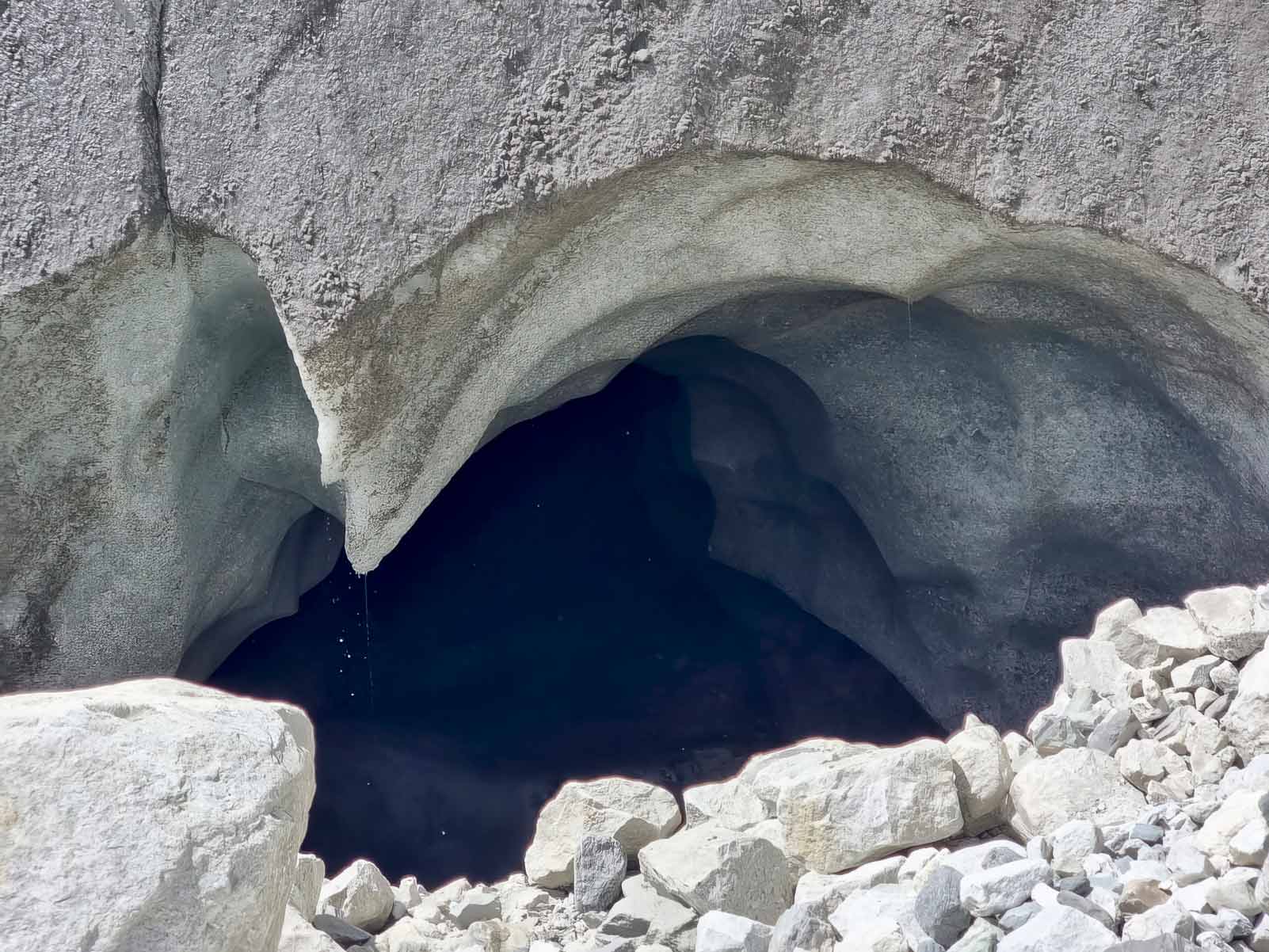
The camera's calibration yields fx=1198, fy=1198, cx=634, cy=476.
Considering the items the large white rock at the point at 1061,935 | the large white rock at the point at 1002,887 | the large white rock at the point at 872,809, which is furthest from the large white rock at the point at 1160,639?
the large white rock at the point at 1061,935

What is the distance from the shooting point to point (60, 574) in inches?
111

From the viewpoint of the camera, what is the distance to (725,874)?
218 centimetres

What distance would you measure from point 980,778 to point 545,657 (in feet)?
6.93

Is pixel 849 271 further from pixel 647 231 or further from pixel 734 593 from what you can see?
pixel 734 593

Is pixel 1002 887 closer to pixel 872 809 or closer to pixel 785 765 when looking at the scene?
pixel 872 809

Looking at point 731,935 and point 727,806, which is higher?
point 731,935

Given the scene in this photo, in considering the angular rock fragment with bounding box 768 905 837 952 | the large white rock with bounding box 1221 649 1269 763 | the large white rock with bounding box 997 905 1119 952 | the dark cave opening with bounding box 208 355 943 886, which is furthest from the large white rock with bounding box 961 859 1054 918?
the dark cave opening with bounding box 208 355 943 886

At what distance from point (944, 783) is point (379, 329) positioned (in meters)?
1.43

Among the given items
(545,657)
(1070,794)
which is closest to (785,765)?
(1070,794)

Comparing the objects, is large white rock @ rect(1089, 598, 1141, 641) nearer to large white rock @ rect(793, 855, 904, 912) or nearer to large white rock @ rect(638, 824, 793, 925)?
large white rock @ rect(793, 855, 904, 912)

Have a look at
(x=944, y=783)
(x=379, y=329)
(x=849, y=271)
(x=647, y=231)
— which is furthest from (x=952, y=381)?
(x=379, y=329)

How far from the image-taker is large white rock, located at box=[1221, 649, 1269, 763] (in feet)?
7.27

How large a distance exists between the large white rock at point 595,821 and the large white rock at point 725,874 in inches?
9.3

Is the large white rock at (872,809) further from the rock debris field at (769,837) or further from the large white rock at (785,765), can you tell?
the large white rock at (785,765)
